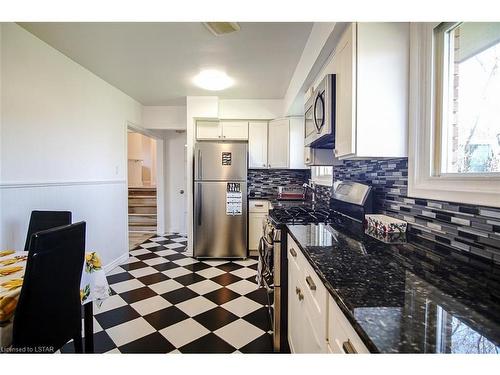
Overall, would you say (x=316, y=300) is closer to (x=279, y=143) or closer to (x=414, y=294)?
(x=414, y=294)

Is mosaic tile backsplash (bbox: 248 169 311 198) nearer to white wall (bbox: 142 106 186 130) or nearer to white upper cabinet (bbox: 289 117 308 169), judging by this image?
white upper cabinet (bbox: 289 117 308 169)

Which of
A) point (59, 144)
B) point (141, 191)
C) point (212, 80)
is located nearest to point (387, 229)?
point (212, 80)

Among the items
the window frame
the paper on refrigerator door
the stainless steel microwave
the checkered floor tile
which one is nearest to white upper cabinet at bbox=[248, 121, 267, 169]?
the paper on refrigerator door

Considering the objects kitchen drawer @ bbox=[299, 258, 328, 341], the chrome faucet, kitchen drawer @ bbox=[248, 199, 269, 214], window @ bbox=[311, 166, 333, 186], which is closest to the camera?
kitchen drawer @ bbox=[299, 258, 328, 341]

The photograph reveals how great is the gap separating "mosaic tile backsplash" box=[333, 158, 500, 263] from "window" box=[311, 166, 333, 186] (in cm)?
106

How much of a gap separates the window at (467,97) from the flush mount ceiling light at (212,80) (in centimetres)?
212

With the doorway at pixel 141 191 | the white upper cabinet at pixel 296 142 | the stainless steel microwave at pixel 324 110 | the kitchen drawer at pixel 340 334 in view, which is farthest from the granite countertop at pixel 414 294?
the doorway at pixel 141 191

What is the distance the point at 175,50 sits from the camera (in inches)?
89.2

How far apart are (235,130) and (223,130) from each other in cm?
19

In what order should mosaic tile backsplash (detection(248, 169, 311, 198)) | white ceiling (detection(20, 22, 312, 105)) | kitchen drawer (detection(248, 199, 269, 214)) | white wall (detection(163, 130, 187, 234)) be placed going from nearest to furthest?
1. white ceiling (detection(20, 22, 312, 105))
2. kitchen drawer (detection(248, 199, 269, 214))
3. mosaic tile backsplash (detection(248, 169, 311, 198))
4. white wall (detection(163, 130, 187, 234))

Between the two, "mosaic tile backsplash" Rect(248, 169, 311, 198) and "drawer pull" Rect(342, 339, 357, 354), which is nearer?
"drawer pull" Rect(342, 339, 357, 354)

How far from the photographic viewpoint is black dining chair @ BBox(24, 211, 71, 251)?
68.2 inches

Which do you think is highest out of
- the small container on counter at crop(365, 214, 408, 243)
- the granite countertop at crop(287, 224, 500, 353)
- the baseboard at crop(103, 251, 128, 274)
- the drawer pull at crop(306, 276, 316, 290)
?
the small container on counter at crop(365, 214, 408, 243)

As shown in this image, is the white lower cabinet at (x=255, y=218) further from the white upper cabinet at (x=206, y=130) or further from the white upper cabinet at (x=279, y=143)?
the white upper cabinet at (x=206, y=130)
